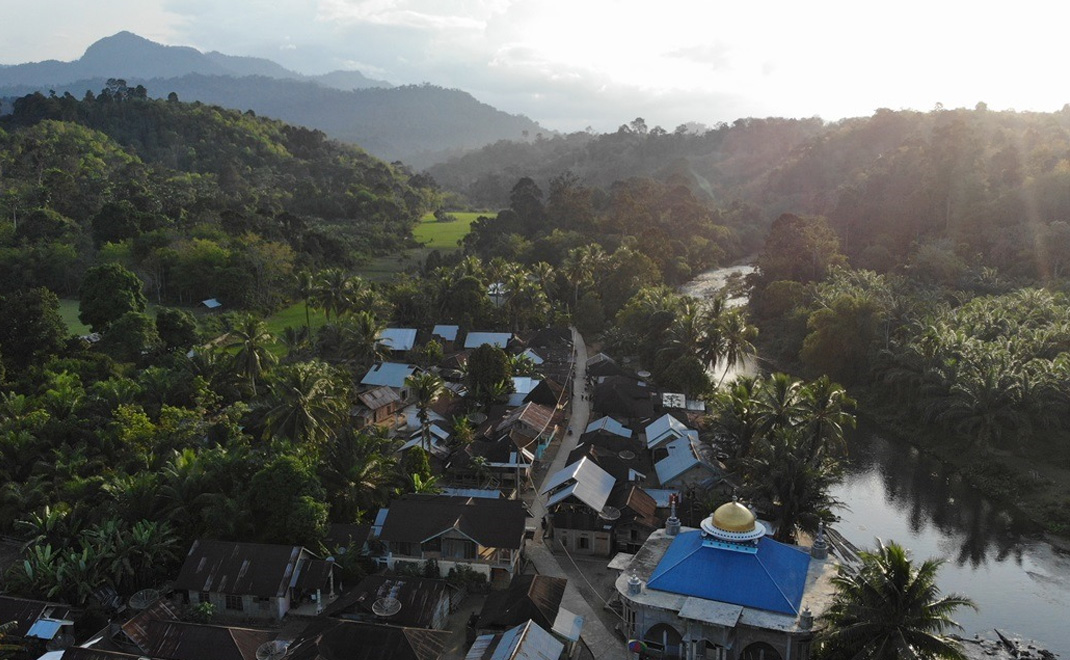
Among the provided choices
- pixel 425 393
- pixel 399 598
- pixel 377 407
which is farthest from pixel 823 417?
pixel 377 407

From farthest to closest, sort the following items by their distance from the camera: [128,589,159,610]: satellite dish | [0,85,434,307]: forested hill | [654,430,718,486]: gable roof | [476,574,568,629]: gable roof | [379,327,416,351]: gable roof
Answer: [0,85,434,307]: forested hill → [379,327,416,351]: gable roof → [654,430,718,486]: gable roof → [128,589,159,610]: satellite dish → [476,574,568,629]: gable roof

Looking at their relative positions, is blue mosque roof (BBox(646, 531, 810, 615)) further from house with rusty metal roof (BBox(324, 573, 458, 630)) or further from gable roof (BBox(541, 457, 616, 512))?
house with rusty metal roof (BBox(324, 573, 458, 630))

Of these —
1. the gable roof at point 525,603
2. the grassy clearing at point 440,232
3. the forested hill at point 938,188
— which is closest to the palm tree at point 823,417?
the gable roof at point 525,603

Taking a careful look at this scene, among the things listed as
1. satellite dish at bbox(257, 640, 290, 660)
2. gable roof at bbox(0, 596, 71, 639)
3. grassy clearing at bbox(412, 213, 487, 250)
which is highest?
satellite dish at bbox(257, 640, 290, 660)

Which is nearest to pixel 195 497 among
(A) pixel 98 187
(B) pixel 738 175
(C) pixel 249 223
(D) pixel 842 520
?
(D) pixel 842 520

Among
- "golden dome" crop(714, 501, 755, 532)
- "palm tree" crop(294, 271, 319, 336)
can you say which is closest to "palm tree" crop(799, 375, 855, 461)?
"golden dome" crop(714, 501, 755, 532)

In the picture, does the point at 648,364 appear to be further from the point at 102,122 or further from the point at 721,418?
the point at 102,122
